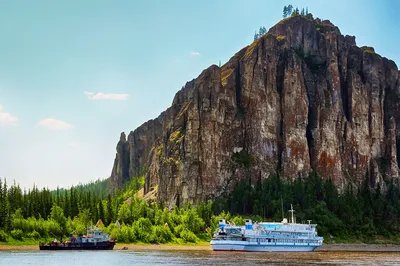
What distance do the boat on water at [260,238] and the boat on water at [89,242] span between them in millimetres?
30403

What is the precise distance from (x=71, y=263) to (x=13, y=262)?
10372mm

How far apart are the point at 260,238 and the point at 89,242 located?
157ft

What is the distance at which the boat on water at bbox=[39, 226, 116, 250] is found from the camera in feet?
536

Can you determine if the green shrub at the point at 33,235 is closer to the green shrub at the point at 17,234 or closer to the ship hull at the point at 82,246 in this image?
the green shrub at the point at 17,234

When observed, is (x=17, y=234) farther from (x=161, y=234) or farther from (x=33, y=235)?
(x=161, y=234)

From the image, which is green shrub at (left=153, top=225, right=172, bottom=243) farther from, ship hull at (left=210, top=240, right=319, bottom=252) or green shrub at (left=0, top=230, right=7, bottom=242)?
green shrub at (left=0, top=230, right=7, bottom=242)

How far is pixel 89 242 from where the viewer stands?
167m

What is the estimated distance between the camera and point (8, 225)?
184500 millimetres

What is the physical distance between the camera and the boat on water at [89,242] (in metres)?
164

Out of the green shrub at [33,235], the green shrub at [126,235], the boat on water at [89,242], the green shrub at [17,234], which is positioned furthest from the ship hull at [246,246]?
the green shrub at [17,234]

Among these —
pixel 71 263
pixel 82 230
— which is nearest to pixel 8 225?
pixel 82 230

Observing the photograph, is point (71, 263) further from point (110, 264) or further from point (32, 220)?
point (32, 220)

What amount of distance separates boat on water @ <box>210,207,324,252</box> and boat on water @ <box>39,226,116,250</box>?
3040 centimetres

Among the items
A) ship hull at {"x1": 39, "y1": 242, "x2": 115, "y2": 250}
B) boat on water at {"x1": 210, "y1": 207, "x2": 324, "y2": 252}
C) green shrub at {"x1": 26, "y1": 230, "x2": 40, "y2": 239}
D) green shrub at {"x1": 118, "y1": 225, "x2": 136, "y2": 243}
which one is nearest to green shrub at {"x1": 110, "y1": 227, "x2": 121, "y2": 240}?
green shrub at {"x1": 118, "y1": 225, "x2": 136, "y2": 243}
